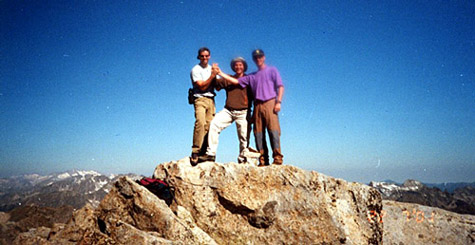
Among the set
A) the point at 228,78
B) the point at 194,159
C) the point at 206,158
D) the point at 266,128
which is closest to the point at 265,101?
the point at 266,128

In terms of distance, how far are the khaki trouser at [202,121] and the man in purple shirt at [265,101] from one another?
4.16 feet

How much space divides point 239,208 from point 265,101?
3860 millimetres

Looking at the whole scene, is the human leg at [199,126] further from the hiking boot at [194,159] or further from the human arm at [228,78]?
the human arm at [228,78]

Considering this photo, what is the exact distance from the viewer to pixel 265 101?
8812mm

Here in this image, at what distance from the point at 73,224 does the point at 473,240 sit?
22388mm

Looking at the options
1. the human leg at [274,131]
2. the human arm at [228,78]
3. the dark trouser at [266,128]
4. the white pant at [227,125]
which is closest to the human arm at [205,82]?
the human arm at [228,78]

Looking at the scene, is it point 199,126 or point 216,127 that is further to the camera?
point 216,127

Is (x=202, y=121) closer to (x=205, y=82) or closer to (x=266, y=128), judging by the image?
(x=205, y=82)

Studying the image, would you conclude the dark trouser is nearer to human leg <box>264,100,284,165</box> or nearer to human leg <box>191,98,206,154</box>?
human leg <box>264,100,284,165</box>

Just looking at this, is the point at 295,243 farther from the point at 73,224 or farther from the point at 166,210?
the point at 73,224

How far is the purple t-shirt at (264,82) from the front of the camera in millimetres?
8820

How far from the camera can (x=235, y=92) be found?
30.1 ft

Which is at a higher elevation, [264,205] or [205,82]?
[205,82]

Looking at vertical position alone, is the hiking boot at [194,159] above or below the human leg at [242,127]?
below
